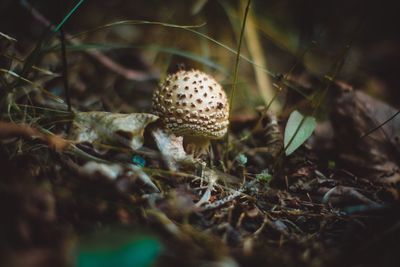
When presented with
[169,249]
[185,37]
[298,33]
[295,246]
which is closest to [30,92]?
[169,249]

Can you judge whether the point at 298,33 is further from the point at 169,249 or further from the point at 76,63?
the point at 169,249

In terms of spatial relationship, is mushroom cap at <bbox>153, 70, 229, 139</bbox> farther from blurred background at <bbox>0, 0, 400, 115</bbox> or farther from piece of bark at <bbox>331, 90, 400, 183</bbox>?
piece of bark at <bbox>331, 90, 400, 183</bbox>

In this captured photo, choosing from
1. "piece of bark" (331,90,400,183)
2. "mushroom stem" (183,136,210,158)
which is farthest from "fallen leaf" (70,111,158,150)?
"piece of bark" (331,90,400,183)

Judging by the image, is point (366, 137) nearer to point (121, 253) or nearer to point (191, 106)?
point (191, 106)

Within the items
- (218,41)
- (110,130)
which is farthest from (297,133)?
(218,41)

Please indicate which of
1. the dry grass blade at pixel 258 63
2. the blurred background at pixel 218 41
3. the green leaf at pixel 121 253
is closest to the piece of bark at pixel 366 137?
the blurred background at pixel 218 41

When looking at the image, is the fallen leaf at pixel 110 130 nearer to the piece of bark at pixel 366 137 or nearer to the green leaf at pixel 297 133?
the green leaf at pixel 297 133
